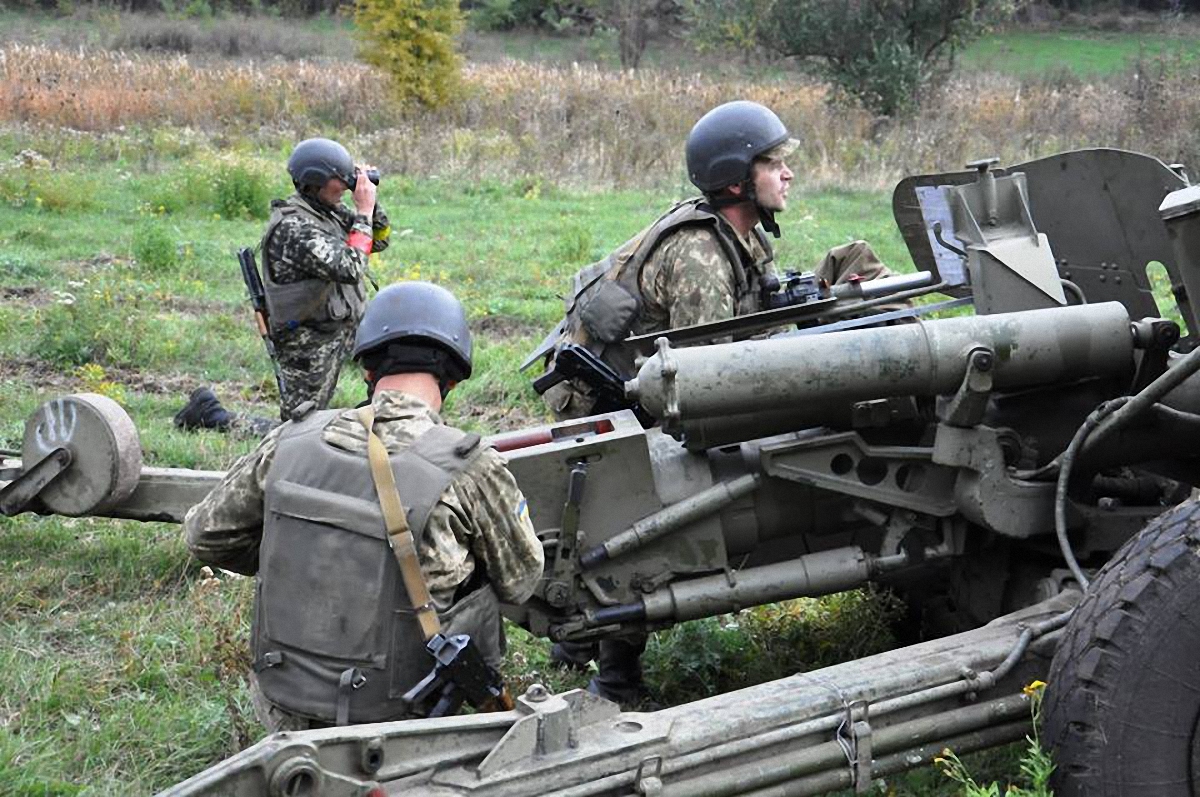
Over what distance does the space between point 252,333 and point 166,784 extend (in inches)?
241

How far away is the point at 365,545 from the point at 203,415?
15.5ft

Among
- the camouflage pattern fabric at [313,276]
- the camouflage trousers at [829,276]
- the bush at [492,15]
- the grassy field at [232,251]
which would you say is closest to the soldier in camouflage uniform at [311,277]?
the camouflage pattern fabric at [313,276]

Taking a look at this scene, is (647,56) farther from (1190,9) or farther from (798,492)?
(798,492)

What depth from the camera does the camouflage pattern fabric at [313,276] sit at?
800 centimetres

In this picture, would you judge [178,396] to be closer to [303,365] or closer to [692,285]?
[303,365]

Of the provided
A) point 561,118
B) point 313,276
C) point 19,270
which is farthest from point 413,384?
point 561,118

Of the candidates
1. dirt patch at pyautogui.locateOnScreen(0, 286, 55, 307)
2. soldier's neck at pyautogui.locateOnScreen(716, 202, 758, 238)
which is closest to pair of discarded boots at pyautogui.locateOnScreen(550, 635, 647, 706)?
soldier's neck at pyautogui.locateOnScreen(716, 202, 758, 238)

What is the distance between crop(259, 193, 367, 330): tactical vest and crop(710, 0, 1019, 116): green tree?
16.7 metres

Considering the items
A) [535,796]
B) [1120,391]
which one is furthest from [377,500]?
[1120,391]

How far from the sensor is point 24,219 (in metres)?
14.2

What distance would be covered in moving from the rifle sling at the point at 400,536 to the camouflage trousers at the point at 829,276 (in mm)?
1748

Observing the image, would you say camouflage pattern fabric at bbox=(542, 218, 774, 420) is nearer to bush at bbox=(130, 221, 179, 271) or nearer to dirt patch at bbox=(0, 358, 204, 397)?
dirt patch at bbox=(0, 358, 204, 397)

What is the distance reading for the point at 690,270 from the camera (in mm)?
5188

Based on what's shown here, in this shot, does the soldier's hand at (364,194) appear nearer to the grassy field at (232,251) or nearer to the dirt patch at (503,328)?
the grassy field at (232,251)
